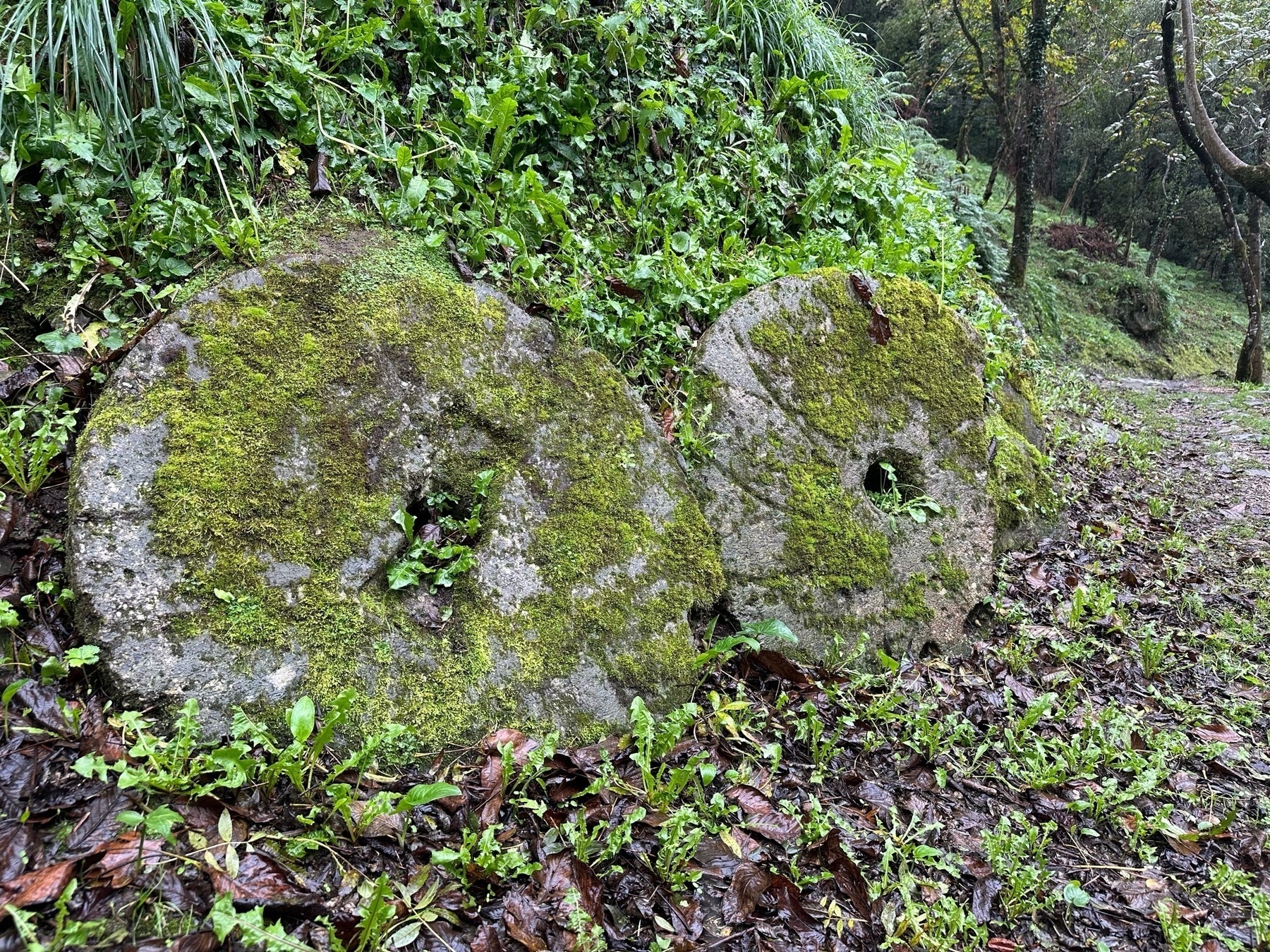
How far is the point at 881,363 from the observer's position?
3916 millimetres

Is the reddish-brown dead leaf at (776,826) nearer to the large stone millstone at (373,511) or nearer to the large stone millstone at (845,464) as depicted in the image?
the large stone millstone at (373,511)

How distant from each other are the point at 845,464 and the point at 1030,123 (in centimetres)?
918

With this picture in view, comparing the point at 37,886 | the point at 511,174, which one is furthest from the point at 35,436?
the point at 511,174

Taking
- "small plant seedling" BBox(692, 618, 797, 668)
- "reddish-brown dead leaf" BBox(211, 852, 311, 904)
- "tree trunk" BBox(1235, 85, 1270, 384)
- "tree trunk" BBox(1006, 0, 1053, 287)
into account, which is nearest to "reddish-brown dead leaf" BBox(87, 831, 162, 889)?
"reddish-brown dead leaf" BBox(211, 852, 311, 904)

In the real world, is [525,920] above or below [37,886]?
below

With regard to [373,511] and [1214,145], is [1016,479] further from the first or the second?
[373,511]

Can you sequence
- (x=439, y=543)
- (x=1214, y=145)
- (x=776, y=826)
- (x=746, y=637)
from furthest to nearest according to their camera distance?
(x=1214, y=145) < (x=746, y=637) < (x=439, y=543) < (x=776, y=826)

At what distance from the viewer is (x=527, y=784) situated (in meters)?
2.26

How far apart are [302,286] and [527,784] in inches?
81.2

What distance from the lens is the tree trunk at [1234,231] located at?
31.4 feet

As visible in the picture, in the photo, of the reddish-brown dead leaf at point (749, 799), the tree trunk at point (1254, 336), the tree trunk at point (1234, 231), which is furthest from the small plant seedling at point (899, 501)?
the tree trunk at point (1254, 336)

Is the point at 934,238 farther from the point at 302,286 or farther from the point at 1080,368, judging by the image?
the point at 1080,368

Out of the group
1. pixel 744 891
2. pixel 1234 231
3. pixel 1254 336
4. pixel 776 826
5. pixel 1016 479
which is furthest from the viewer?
pixel 1254 336

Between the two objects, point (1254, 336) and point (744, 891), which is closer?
point (744, 891)
